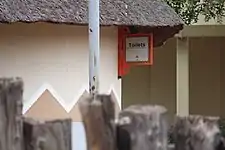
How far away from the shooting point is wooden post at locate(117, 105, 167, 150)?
2.02m

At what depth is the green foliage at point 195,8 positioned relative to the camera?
1128 cm

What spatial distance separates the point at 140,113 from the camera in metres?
2.03

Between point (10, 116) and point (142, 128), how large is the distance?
441mm

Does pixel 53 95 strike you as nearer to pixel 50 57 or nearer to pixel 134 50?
pixel 50 57

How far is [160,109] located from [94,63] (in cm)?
338

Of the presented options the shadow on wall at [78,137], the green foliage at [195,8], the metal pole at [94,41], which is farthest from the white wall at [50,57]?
the green foliage at [195,8]

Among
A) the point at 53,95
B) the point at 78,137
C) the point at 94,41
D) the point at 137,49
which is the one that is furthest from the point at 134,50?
the point at 94,41

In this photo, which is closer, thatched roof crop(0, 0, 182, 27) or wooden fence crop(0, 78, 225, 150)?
wooden fence crop(0, 78, 225, 150)

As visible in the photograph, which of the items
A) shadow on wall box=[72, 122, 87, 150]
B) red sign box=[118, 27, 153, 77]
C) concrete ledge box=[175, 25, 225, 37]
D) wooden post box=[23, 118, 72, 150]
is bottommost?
shadow on wall box=[72, 122, 87, 150]

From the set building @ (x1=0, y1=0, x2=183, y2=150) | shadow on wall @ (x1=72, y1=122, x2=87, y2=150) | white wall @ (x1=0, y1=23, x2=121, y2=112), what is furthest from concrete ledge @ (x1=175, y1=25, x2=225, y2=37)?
shadow on wall @ (x1=72, y1=122, x2=87, y2=150)

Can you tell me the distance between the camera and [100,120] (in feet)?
6.74

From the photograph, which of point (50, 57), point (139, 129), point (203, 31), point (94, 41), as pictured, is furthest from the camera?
point (203, 31)

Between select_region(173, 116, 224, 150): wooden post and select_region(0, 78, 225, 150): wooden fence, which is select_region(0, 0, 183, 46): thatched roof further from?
select_region(173, 116, 224, 150): wooden post

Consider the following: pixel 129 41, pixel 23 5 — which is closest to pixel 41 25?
pixel 23 5
